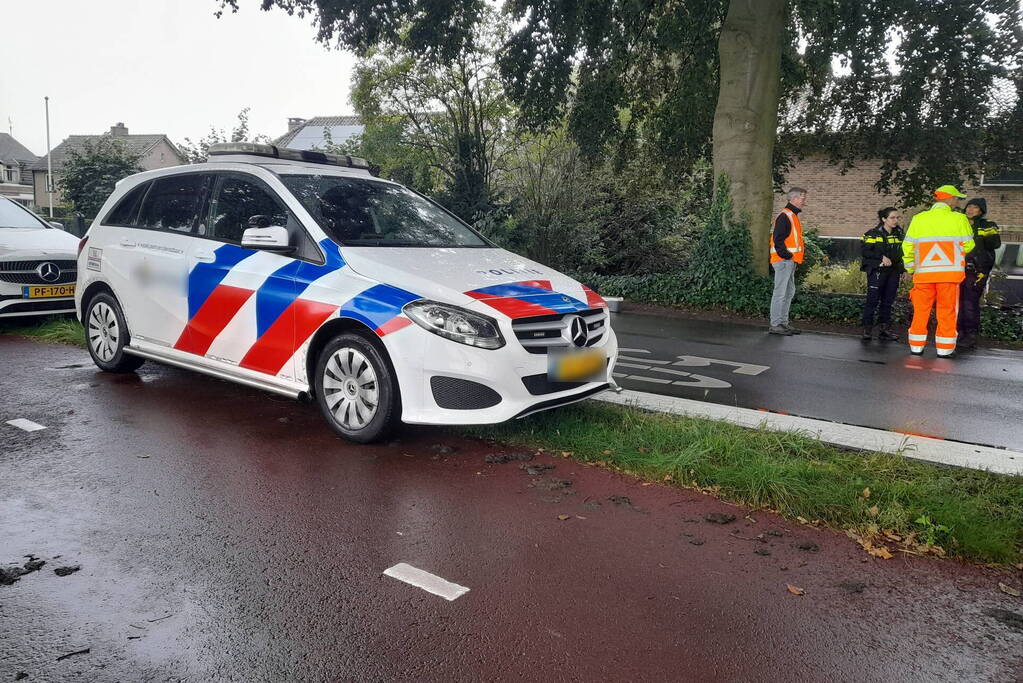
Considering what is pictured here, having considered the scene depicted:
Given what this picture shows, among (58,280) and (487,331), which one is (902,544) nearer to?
(487,331)

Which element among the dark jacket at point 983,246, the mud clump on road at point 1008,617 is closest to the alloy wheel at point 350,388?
the mud clump on road at point 1008,617

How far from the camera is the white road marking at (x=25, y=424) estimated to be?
567 cm

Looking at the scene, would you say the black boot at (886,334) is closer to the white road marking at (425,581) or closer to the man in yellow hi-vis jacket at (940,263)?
the man in yellow hi-vis jacket at (940,263)

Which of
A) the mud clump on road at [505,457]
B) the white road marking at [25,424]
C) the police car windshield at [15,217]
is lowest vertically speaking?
the white road marking at [25,424]

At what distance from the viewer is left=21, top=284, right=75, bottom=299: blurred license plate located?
946 centimetres

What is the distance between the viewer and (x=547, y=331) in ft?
16.9

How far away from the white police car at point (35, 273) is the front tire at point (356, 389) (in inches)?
234

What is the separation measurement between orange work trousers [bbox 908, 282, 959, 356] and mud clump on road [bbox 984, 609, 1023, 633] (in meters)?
7.07

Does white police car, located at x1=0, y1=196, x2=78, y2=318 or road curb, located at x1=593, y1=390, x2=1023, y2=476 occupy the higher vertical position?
white police car, located at x1=0, y1=196, x2=78, y2=318

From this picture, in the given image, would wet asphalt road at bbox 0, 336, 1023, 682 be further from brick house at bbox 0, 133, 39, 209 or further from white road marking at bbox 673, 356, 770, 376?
brick house at bbox 0, 133, 39, 209

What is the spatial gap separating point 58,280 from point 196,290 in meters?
4.65

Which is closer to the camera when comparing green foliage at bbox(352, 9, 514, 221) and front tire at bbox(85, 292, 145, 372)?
front tire at bbox(85, 292, 145, 372)

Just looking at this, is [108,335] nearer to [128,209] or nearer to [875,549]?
[128,209]

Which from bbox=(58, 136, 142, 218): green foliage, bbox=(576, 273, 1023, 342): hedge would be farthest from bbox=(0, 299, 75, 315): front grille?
bbox=(58, 136, 142, 218): green foliage
